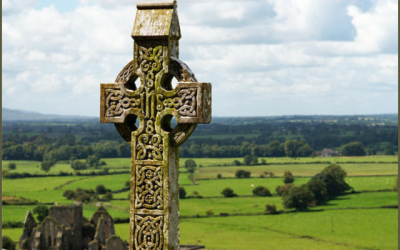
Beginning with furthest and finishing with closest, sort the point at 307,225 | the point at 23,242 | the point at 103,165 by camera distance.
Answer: the point at 103,165, the point at 307,225, the point at 23,242

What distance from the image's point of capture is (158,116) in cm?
859

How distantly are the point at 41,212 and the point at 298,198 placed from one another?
45.8 metres

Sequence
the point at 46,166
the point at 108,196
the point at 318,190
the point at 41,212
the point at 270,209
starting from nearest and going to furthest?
the point at 41,212 < the point at 270,209 < the point at 108,196 < the point at 318,190 < the point at 46,166

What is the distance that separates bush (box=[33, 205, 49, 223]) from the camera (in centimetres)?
9741

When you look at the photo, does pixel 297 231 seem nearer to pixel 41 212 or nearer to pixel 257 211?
pixel 257 211

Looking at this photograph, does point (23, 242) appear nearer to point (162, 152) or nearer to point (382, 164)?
point (162, 152)

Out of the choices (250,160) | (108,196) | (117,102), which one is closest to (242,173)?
(250,160)

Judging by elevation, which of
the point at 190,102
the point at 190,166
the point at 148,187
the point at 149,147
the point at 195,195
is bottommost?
the point at 195,195

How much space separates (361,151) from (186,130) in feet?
625

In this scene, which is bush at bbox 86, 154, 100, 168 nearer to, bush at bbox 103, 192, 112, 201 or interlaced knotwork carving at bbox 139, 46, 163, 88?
bush at bbox 103, 192, 112, 201

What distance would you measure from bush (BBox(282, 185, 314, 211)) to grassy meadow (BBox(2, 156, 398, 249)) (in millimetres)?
1556

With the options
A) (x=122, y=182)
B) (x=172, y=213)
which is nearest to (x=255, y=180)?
(x=122, y=182)

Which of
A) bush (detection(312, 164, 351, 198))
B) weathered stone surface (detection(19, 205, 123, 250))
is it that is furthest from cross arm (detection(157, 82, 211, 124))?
bush (detection(312, 164, 351, 198))

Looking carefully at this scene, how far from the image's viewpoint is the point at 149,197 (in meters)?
8.55
